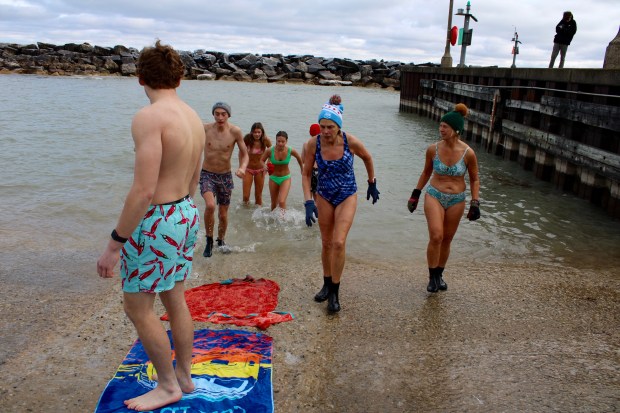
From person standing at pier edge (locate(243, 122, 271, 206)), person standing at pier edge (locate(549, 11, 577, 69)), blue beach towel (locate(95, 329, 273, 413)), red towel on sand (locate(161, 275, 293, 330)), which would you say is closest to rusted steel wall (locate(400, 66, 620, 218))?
person standing at pier edge (locate(549, 11, 577, 69))

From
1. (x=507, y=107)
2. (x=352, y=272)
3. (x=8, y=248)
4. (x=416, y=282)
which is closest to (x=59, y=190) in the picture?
(x=8, y=248)

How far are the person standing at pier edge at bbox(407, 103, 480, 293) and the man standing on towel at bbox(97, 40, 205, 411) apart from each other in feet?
9.71

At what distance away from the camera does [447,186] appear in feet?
18.1

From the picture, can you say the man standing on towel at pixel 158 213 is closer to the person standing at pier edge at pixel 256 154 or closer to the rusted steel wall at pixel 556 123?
the person standing at pier edge at pixel 256 154

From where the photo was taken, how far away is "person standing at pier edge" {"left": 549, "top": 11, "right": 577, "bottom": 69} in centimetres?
1481

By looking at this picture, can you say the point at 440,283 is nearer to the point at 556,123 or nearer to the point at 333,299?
the point at 333,299

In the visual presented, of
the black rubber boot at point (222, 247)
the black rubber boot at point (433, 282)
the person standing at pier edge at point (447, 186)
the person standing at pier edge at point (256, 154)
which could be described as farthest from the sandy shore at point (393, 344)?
the person standing at pier edge at point (256, 154)

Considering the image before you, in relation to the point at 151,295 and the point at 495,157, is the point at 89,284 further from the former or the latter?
the point at 495,157

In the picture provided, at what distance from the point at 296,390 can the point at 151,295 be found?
50.3 inches

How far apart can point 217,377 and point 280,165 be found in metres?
5.77

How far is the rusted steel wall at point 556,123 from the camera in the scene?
945 centimetres

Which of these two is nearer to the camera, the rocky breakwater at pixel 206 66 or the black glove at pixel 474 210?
the black glove at pixel 474 210

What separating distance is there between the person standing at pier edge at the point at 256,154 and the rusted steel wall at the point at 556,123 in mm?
5964

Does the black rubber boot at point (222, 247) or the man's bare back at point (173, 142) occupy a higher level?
the man's bare back at point (173, 142)
